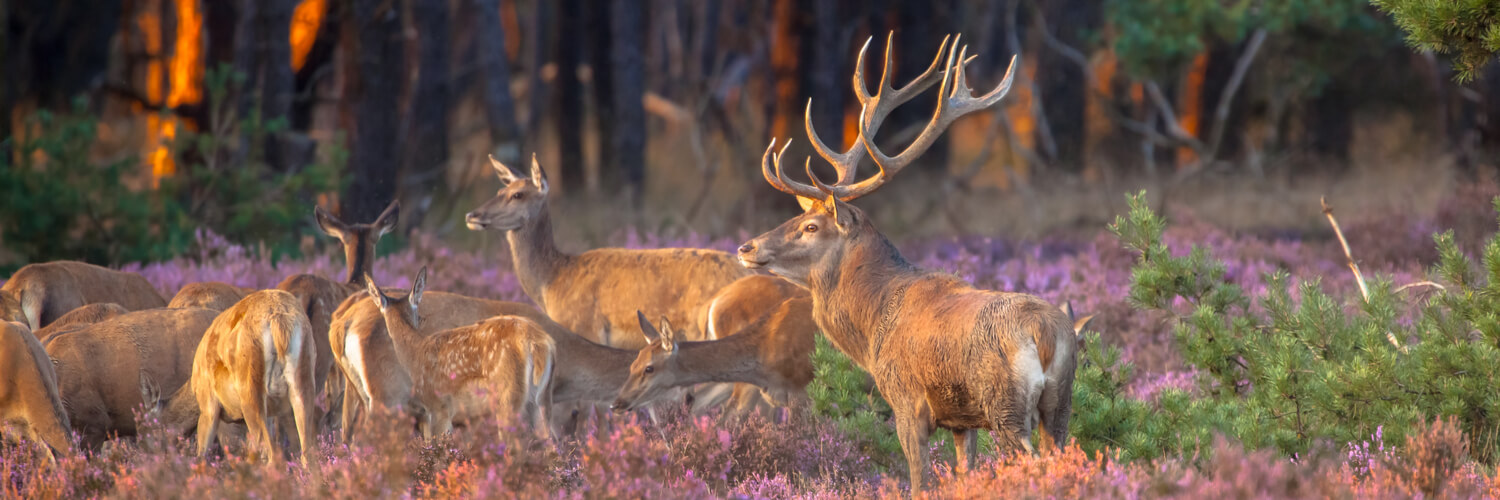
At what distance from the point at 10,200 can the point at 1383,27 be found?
16.1 m

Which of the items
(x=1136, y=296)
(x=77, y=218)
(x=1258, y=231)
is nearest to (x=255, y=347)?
Result: (x=1136, y=296)

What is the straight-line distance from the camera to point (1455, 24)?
6.70 metres

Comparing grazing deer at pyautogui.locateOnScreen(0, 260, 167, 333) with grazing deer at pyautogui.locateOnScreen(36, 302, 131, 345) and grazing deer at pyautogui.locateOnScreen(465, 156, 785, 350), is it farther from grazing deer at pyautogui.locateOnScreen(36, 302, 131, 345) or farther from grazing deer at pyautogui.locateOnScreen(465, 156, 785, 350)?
grazing deer at pyautogui.locateOnScreen(465, 156, 785, 350)

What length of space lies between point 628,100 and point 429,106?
3.79 meters

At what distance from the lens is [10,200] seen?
521 inches

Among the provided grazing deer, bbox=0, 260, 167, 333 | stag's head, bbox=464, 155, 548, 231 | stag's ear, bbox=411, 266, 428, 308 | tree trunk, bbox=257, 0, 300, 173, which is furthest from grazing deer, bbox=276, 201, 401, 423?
tree trunk, bbox=257, 0, 300, 173

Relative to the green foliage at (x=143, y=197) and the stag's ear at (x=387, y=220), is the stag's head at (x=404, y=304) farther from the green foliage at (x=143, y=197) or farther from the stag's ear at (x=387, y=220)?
the green foliage at (x=143, y=197)

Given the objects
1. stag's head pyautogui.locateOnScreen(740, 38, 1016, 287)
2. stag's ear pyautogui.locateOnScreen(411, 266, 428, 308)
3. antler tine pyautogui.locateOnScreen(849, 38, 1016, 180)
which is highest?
antler tine pyautogui.locateOnScreen(849, 38, 1016, 180)

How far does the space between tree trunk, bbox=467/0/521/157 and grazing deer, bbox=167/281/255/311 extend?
12.6 meters

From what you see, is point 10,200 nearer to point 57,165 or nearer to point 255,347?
point 57,165

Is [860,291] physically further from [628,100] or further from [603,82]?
[603,82]

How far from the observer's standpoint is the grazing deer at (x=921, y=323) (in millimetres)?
6059

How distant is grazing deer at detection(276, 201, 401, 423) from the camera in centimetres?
870

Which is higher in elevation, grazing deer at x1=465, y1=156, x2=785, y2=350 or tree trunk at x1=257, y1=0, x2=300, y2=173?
tree trunk at x1=257, y1=0, x2=300, y2=173
